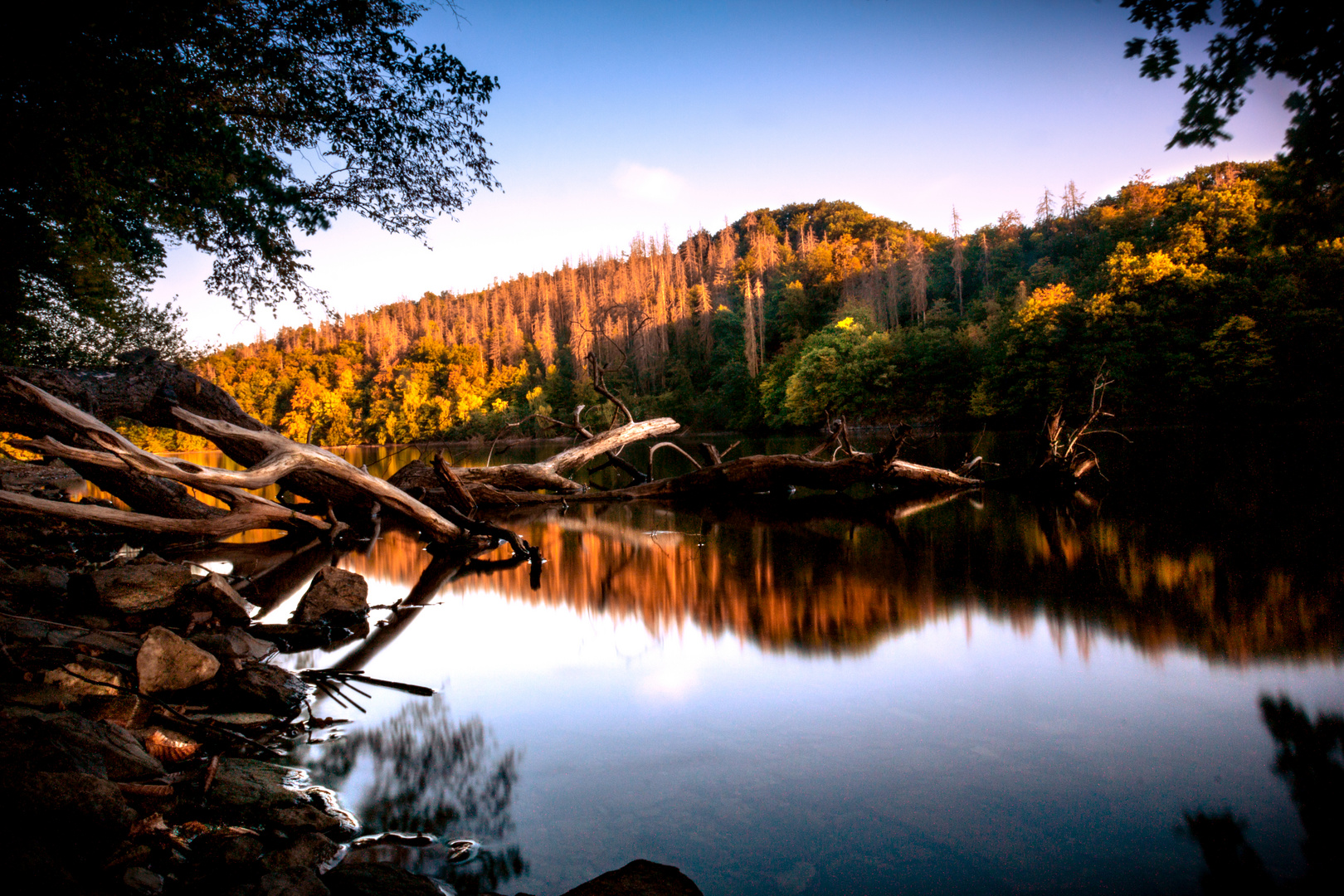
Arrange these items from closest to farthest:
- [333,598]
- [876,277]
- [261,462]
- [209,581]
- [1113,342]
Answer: [209,581] → [333,598] → [261,462] → [1113,342] → [876,277]

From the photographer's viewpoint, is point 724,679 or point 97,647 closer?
point 97,647

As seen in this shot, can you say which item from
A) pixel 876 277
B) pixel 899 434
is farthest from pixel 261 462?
pixel 876 277

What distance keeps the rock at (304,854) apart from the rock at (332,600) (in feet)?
12.6

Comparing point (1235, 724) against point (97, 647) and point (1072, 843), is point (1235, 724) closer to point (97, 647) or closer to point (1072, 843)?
point (1072, 843)

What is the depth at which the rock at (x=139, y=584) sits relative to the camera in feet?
16.6

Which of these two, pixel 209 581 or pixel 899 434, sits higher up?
pixel 899 434

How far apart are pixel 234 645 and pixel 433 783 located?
238 cm

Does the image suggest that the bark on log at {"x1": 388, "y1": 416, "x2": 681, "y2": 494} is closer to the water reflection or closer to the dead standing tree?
the dead standing tree

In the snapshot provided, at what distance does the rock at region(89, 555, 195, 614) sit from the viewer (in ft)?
16.6

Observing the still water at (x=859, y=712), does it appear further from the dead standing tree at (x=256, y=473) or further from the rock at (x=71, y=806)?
the dead standing tree at (x=256, y=473)

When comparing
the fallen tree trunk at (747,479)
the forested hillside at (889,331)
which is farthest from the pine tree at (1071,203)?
the fallen tree trunk at (747,479)

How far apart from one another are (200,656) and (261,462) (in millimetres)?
4832

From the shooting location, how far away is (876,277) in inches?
3091

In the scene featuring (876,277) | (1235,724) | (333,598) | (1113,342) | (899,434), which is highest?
(876,277)
